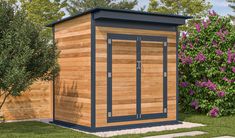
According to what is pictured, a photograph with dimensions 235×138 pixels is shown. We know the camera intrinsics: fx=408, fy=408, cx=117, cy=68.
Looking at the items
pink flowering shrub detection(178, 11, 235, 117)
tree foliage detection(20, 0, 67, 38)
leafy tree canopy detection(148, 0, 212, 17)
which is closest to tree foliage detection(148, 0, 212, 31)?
leafy tree canopy detection(148, 0, 212, 17)

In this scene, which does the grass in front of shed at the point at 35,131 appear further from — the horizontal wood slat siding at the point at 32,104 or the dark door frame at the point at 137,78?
the dark door frame at the point at 137,78

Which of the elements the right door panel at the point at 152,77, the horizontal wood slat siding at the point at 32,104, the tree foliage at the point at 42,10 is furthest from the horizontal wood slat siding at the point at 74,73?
the tree foliage at the point at 42,10

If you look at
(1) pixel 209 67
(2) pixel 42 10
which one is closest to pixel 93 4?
(2) pixel 42 10

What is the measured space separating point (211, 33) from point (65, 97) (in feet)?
19.2

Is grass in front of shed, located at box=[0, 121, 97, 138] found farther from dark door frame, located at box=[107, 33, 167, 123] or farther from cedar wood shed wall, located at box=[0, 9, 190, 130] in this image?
dark door frame, located at box=[107, 33, 167, 123]

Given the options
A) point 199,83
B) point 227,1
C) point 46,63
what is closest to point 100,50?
point 46,63

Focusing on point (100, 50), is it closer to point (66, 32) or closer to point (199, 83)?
point (66, 32)

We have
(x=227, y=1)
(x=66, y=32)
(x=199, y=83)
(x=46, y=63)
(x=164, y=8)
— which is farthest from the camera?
(x=227, y=1)

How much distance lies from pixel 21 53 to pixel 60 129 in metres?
2.52

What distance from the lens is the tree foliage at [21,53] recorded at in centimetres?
956

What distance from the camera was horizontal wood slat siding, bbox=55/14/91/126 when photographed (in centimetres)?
1080

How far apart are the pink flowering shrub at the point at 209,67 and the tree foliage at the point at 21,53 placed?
230 inches

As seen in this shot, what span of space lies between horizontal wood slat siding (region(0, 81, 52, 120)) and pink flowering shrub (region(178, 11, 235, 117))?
4.88 m

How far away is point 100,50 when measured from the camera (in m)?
10.7
